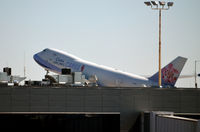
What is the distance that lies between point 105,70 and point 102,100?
7071cm

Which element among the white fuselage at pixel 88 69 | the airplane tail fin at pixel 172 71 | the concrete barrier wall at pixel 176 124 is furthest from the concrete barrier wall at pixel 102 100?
the white fuselage at pixel 88 69

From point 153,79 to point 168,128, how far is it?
74.0 meters

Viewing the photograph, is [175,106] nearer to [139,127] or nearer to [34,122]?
[139,127]

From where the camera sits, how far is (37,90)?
3384 cm

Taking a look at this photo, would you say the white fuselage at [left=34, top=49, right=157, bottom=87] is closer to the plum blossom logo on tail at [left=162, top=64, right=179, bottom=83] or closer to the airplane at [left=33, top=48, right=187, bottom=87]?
the airplane at [left=33, top=48, right=187, bottom=87]

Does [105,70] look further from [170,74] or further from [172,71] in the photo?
[172,71]

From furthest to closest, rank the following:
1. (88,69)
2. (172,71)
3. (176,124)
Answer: (88,69) → (172,71) → (176,124)

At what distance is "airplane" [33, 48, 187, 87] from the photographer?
3949 inches

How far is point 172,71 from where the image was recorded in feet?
330

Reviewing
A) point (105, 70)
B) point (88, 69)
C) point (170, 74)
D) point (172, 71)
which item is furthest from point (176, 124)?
point (105, 70)

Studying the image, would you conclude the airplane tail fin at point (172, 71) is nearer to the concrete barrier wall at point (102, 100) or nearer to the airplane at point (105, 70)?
the airplane at point (105, 70)

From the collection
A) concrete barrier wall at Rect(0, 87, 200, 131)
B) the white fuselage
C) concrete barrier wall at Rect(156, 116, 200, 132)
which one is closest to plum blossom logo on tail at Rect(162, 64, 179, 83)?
the white fuselage

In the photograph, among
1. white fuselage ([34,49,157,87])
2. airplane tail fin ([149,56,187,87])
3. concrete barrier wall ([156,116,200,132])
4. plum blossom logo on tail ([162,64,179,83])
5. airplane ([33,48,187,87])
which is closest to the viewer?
concrete barrier wall ([156,116,200,132])

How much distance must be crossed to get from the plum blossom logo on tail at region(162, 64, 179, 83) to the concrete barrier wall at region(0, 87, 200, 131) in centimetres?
6415
